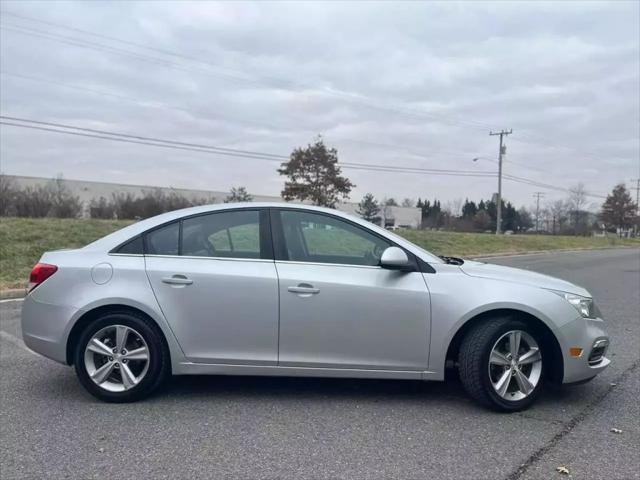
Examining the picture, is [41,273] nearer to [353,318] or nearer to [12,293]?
[353,318]

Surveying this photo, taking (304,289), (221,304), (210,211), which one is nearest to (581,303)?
(304,289)

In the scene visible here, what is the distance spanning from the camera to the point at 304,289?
415 centimetres

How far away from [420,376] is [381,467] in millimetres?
1088

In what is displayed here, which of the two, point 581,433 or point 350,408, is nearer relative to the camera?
point 581,433

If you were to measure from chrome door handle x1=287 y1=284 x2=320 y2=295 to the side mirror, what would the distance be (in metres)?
0.54

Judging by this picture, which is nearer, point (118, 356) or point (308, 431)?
point (308, 431)

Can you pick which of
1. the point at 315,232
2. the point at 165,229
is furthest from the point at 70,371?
the point at 315,232

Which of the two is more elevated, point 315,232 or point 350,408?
point 315,232

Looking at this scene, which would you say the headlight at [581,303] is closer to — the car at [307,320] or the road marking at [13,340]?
the car at [307,320]

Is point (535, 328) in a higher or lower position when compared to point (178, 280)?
lower

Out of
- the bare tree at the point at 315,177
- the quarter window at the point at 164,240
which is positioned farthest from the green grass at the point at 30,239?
the bare tree at the point at 315,177

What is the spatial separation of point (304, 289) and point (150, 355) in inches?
49.4

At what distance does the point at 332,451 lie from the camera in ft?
11.3

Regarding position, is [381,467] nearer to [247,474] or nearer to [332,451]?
[332,451]
